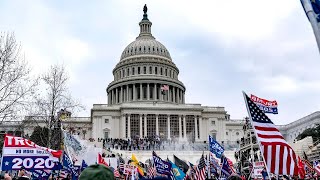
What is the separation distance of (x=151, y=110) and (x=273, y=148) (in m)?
82.6

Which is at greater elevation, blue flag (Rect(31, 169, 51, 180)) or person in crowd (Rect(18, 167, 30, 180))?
person in crowd (Rect(18, 167, 30, 180))

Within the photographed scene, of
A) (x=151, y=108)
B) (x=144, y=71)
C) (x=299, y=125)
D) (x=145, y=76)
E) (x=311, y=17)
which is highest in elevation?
(x=144, y=71)

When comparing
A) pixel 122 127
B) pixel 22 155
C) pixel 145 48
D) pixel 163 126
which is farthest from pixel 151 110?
pixel 22 155

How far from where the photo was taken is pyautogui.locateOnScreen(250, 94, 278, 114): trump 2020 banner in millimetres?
11175

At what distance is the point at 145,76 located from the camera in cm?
10425

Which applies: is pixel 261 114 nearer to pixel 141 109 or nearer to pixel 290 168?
pixel 290 168

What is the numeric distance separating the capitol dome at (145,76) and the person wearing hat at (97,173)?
96.4 metres

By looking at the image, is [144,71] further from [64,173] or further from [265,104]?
[265,104]

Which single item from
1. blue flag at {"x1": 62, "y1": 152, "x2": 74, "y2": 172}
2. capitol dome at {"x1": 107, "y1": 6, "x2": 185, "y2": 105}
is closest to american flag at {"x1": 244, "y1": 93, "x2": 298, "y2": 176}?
blue flag at {"x1": 62, "y1": 152, "x2": 74, "y2": 172}

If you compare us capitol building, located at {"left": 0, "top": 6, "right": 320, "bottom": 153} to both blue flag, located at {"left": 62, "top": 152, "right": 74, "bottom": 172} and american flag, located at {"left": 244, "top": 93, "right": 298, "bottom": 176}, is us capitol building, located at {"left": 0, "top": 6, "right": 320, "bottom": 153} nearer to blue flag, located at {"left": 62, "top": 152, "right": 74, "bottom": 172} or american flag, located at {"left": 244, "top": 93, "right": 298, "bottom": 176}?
blue flag, located at {"left": 62, "top": 152, "right": 74, "bottom": 172}

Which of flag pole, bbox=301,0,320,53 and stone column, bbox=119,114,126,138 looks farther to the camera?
stone column, bbox=119,114,126,138

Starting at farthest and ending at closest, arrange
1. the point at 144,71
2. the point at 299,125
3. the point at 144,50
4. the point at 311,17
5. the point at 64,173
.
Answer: the point at 144,50 < the point at 299,125 < the point at 144,71 < the point at 64,173 < the point at 311,17

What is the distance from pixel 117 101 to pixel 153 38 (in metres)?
22.3

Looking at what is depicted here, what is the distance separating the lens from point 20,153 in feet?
44.7
